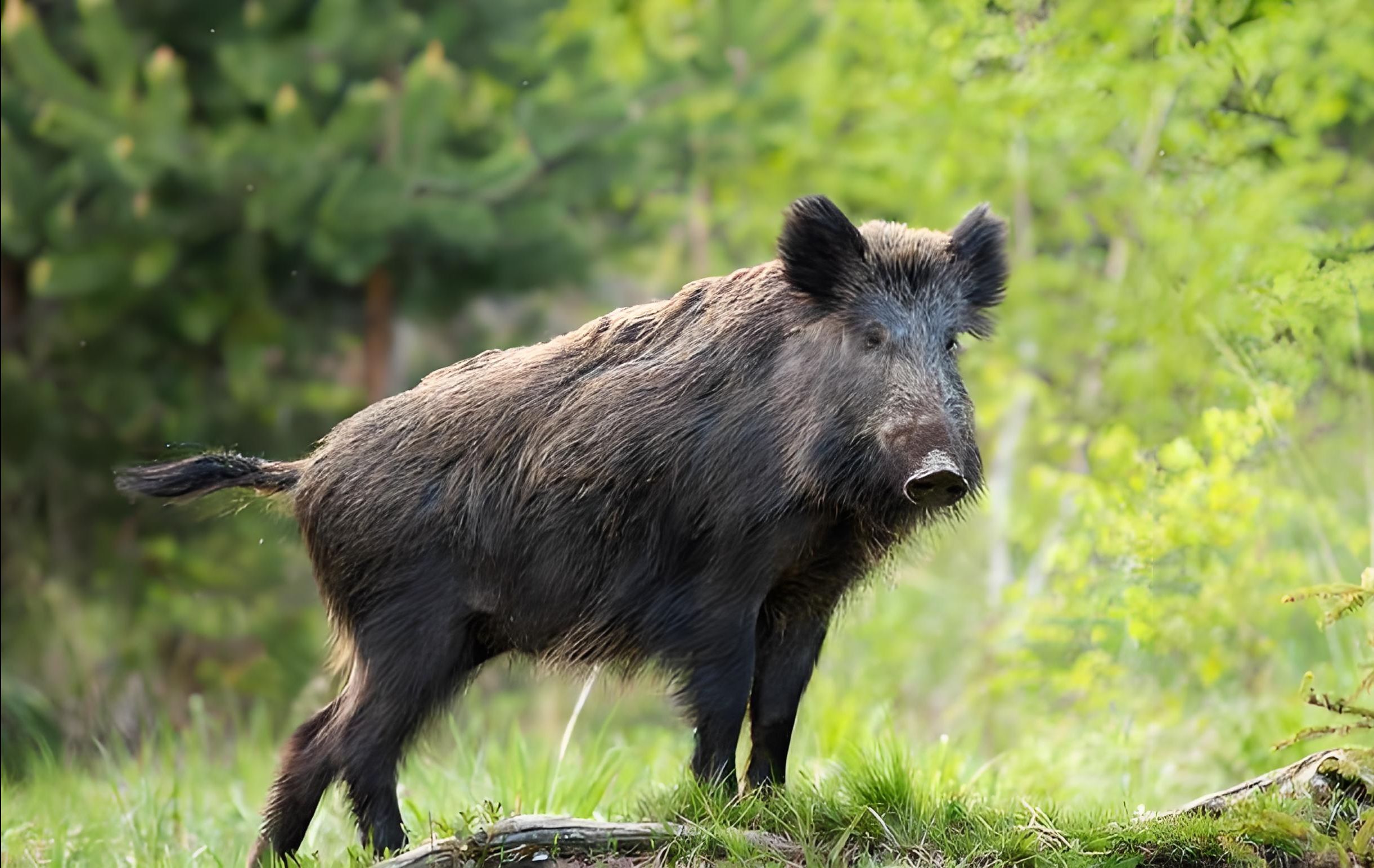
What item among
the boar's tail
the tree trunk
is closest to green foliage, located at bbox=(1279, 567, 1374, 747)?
the boar's tail

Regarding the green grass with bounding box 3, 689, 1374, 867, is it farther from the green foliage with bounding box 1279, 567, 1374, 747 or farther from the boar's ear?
the boar's ear

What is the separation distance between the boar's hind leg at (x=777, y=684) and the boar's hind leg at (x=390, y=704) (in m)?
0.84

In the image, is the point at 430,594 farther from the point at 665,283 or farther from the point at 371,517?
the point at 665,283

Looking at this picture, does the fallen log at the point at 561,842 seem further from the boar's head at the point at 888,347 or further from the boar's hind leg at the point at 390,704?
the boar's head at the point at 888,347

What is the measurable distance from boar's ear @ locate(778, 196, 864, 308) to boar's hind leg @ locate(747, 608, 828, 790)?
92cm

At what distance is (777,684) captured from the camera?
4.12 m

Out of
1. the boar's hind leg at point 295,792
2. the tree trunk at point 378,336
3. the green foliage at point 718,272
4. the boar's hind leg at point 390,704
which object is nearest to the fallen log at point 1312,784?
the green foliage at point 718,272

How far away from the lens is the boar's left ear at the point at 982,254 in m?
4.12

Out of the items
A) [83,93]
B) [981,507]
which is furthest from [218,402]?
[981,507]

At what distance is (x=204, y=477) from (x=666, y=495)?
1.48 metres

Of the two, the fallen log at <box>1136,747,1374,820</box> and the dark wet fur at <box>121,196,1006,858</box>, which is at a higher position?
the dark wet fur at <box>121,196,1006,858</box>

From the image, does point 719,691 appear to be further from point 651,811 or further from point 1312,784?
point 1312,784

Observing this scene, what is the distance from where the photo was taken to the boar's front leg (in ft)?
12.6

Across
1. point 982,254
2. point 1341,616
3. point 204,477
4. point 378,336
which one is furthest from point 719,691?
point 378,336
